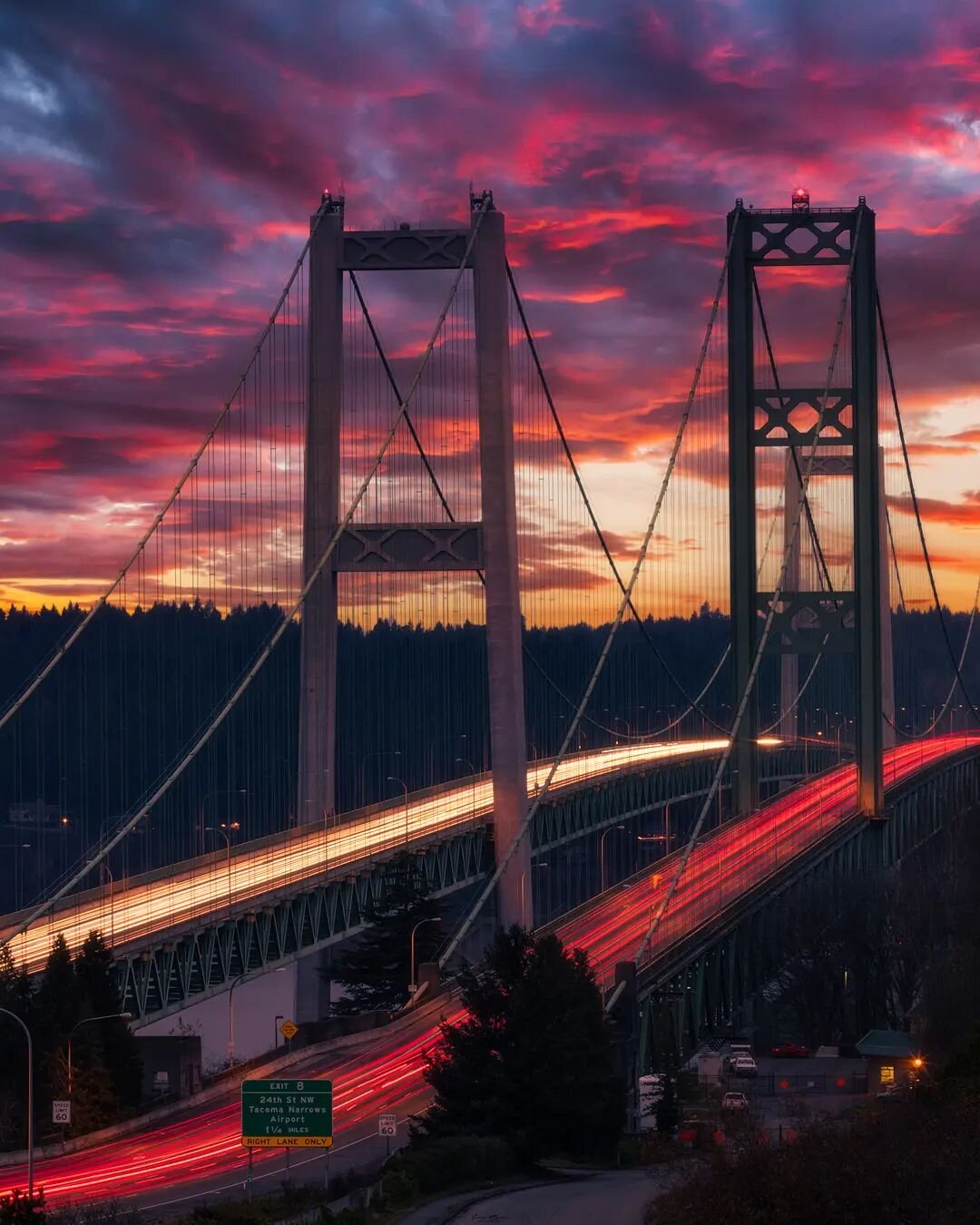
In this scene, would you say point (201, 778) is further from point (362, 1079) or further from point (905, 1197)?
point (905, 1197)

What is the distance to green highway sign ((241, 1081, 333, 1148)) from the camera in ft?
103

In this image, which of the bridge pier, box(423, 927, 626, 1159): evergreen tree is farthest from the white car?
box(423, 927, 626, 1159): evergreen tree

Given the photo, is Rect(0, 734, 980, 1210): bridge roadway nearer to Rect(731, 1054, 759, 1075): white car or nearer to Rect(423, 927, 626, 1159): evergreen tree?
Rect(423, 927, 626, 1159): evergreen tree

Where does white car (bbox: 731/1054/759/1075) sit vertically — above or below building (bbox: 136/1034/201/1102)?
below

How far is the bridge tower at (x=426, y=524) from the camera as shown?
57438 millimetres

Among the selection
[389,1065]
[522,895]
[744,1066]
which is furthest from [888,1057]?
[522,895]

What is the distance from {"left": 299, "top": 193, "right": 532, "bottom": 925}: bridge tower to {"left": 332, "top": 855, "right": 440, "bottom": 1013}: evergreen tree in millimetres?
5691

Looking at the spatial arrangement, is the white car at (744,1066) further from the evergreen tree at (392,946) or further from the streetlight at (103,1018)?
the streetlight at (103,1018)

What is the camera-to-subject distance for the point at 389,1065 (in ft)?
155

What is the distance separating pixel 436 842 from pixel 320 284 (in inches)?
696

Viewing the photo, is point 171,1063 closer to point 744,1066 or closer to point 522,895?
point 744,1066

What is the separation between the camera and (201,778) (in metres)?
114

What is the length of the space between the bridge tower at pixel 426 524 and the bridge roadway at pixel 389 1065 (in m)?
5.40

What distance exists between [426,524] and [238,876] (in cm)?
1035
